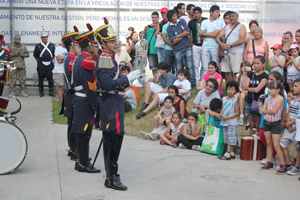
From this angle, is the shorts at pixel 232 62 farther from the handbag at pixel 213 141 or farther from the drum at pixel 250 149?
the drum at pixel 250 149

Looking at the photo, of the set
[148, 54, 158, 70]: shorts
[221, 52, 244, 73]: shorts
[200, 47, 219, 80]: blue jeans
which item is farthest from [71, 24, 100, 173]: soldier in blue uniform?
[148, 54, 158, 70]: shorts

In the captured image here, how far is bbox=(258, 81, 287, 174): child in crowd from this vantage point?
18.4 feet

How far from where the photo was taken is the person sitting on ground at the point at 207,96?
7.29 metres

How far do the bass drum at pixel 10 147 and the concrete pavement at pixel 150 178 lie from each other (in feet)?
0.46

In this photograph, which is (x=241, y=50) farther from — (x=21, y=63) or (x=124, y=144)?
(x=21, y=63)

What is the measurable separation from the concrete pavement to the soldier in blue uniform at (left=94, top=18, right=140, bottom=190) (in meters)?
0.33

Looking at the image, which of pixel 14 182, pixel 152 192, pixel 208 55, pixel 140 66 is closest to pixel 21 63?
pixel 140 66

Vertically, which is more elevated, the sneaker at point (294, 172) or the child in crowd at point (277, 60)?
the child in crowd at point (277, 60)

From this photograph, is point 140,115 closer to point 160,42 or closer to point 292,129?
point 160,42

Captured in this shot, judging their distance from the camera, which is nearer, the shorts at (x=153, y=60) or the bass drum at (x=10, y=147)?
the bass drum at (x=10, y=147)

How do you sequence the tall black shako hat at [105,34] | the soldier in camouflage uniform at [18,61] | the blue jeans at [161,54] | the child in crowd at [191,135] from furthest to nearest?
the soldier in camouflage uniform at [18,61], the blue jeans at [161,54], the child in crowd at [191,135], the tall black shako hat at [105,34]

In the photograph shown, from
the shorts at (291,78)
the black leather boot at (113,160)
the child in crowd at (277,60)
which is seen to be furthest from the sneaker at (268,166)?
the child in crowd at (277,60)

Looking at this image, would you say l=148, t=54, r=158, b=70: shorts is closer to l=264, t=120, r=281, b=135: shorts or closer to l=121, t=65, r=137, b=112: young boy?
l=121, t=65, r=137, b=112: young boy

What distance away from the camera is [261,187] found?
191 inches
